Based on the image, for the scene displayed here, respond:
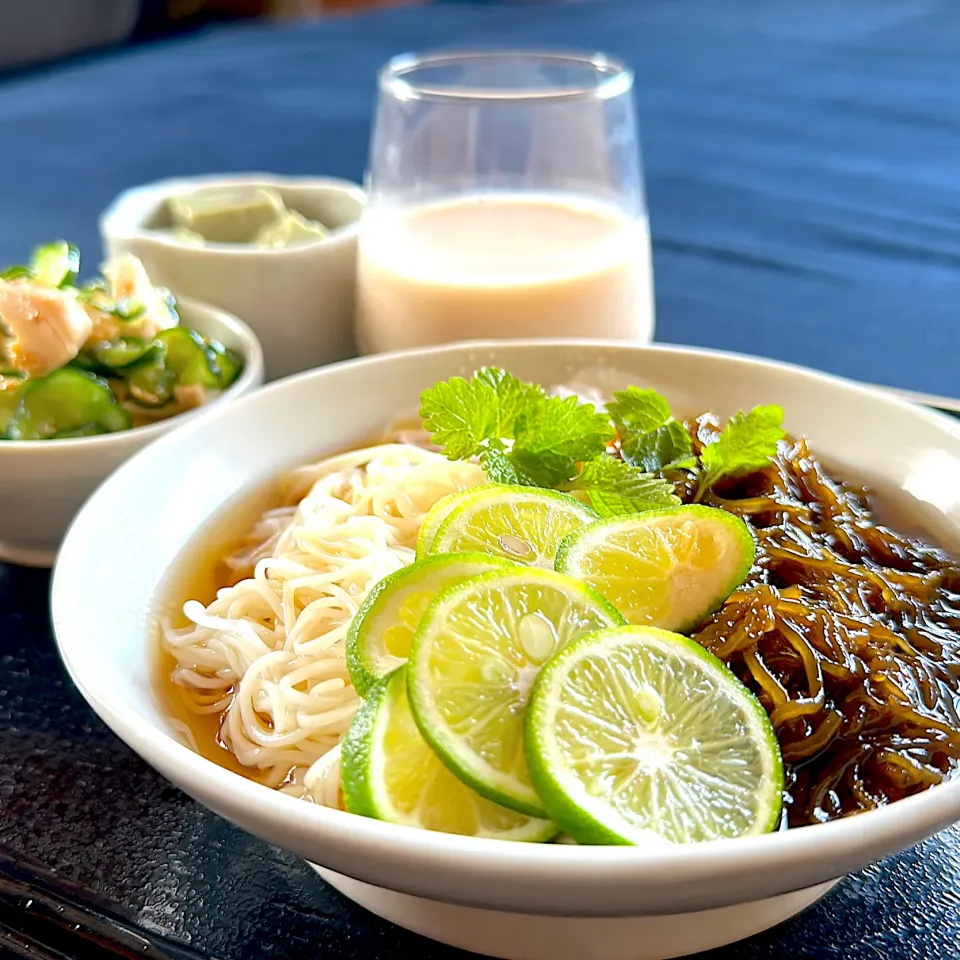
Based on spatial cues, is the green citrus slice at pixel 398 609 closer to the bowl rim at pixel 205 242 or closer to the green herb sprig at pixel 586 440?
the green herb sprig at pixel 586 440

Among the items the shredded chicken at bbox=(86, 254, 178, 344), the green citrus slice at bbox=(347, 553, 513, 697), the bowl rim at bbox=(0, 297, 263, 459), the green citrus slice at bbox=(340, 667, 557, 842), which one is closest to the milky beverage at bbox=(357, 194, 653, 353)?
the bowl rim at bbox=(0, 297, 263, 459)

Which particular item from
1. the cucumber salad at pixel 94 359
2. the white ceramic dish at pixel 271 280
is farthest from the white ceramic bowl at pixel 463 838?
the white ceramic dish at pixel 271 280

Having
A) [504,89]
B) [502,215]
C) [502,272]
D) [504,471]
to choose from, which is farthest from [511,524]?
[504,89]

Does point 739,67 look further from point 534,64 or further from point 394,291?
point 394,291

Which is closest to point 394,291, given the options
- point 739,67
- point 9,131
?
point 9,131

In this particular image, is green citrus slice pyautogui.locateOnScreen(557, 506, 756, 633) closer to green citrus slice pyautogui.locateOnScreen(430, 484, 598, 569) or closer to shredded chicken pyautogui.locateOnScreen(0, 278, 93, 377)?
green citrus slice pyautogui.locateOnScreen(430, 484, 598, 569)

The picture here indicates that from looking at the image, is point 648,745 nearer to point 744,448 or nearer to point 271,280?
point 744,448
